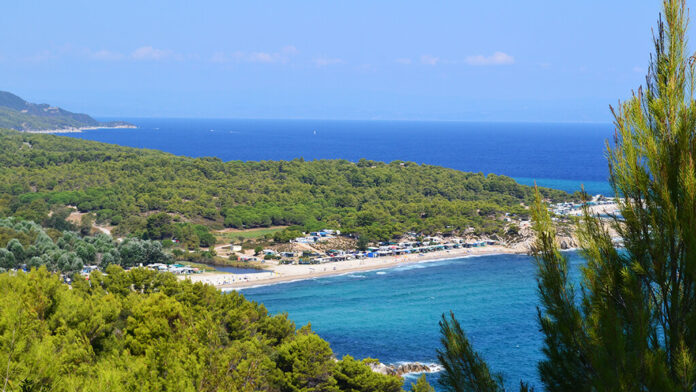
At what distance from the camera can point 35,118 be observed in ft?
487

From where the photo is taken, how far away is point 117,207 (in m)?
41.4

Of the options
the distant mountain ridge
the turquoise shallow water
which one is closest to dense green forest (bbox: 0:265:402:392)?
the turquoise shallow water

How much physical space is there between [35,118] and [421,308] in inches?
5922

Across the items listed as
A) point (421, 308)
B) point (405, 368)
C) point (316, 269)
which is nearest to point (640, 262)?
point (405, 368)

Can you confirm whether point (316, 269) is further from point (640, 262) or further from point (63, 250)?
point (640, 262)

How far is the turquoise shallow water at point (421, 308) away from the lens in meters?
20.2

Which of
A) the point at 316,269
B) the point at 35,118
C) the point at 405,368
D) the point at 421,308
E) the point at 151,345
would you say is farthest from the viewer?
the point at 35,118

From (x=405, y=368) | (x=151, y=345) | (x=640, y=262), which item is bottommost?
(x=405, y=368)

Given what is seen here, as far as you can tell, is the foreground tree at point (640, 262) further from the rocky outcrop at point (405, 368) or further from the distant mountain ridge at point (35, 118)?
the distant mountain ridge at point (35, 118)

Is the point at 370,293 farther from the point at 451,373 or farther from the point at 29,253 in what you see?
the point at 451,373

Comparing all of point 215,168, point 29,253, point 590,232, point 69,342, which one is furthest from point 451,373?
point 215,168

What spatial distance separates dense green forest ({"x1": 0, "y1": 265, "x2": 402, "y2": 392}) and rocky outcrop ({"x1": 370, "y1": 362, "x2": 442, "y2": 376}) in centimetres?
269

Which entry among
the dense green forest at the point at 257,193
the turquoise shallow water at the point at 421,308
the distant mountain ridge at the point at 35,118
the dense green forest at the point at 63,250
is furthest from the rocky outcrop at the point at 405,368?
the distant mountain ridge at the point at 35,118

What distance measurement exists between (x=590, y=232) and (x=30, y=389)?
15.4ft
